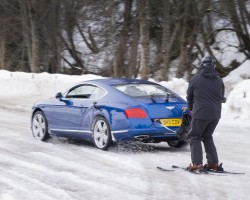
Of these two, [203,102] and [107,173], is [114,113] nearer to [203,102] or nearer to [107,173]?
[107,173]

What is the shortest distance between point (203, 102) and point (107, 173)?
1658 millimetres

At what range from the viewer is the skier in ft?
29.6

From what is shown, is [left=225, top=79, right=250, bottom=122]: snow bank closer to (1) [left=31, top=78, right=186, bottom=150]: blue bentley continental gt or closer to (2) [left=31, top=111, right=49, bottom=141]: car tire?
(1) [left=31, top=78, right=186, bottom=150]: blue bentley continental gt

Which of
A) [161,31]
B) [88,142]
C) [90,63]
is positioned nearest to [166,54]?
[161,31]

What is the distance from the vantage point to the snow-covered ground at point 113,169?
7.73m

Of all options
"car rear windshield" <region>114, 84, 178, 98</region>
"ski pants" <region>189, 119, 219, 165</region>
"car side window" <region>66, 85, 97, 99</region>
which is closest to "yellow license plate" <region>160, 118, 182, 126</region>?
"car rear windshield" <region>114, 84, 178, 98</region>

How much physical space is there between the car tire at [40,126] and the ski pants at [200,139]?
4450 millimetres

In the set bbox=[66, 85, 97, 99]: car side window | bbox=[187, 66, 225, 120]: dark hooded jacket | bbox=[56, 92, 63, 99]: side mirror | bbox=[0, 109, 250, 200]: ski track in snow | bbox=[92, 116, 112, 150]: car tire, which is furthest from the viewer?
bbox=[56, 92, 63, 99]: side mirror

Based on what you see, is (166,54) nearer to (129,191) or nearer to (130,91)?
(130,91)

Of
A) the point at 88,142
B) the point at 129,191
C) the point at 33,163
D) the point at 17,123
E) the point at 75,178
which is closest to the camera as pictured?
the point at 129,191

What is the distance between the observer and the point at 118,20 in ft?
89.3

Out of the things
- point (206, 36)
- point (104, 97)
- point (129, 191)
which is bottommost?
point (129, 191)

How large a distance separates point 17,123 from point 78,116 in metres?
4.60

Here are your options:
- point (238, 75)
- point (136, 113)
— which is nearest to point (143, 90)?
point (136, 113)
